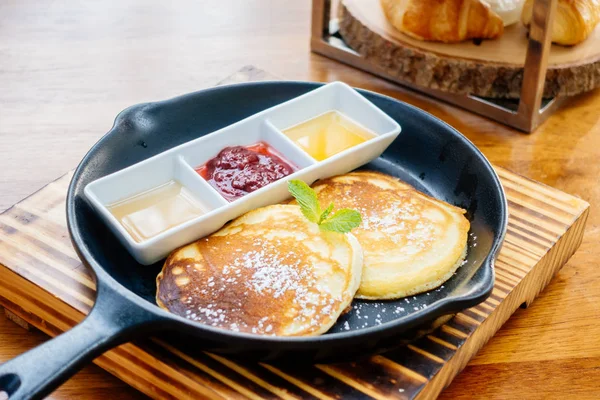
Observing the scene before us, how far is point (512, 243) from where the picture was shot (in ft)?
5.34

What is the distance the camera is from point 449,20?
2223 mm

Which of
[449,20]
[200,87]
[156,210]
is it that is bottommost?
[200,87]

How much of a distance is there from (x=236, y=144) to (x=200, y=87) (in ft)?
2.20

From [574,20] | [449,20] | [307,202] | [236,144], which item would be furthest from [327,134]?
[574,20]

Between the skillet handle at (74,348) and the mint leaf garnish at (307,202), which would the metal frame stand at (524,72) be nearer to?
the mint leaf garnish at (307,202)

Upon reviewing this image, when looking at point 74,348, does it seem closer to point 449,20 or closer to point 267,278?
point 267,278

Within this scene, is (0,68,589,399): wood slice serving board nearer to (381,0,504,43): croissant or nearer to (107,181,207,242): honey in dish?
(107,181,207,242): honey in dish

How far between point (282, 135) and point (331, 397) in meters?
0.69

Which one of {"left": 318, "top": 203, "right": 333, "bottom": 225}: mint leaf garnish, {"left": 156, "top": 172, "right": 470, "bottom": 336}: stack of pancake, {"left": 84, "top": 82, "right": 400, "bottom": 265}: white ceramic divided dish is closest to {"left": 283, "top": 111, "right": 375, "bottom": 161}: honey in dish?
{"left": 84, "top": 82, "right": 400, "bottom": 265}: white ceramic divided dish

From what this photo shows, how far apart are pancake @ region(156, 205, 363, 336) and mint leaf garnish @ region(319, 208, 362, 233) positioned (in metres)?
0.02

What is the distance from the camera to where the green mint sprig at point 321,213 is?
1.45 m

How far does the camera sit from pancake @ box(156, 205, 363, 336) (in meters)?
1.33

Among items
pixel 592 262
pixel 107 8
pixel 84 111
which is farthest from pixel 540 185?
pixel 107 8

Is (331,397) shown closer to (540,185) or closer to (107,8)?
(540,185)
